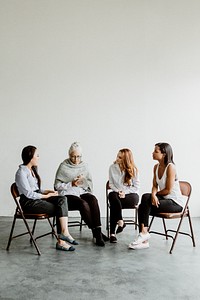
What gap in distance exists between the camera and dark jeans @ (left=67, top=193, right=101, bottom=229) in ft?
15.4

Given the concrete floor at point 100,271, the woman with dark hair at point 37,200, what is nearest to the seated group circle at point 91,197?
the woman with dark hair at point 37,200

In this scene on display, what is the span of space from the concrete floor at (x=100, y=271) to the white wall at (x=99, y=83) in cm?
184

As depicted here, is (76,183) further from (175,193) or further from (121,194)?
(175,193)

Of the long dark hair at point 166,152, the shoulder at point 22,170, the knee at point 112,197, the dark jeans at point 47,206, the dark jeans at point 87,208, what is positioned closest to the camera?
the dark jeans at point 47,206

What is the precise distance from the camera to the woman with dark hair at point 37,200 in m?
4.35

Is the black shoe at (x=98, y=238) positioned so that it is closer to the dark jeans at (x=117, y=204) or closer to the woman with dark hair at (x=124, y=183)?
the dark jeans at (x=117, y=204)

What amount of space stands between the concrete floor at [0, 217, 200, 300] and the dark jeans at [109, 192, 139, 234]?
0.25 m

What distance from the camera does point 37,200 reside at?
14.5 feet

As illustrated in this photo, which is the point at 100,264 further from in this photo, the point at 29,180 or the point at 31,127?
the point at 31,127

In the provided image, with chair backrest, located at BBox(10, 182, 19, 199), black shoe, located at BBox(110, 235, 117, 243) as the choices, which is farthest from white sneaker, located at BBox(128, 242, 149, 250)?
chair backrest, located at BBox(10, 182, 19, 199)

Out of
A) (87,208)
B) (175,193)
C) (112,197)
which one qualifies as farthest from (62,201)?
(175,193)

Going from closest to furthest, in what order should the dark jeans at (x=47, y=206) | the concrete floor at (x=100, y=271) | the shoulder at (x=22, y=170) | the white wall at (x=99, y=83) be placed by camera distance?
the concrete floor at (x=100, y=271), the dark jeans at (x=47, y=206), the shoulder at (x=22, y=170), the white wall at (x=99, y=83)

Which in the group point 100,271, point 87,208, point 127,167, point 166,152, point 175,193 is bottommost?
point 100,271

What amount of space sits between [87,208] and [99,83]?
2.40 metres
